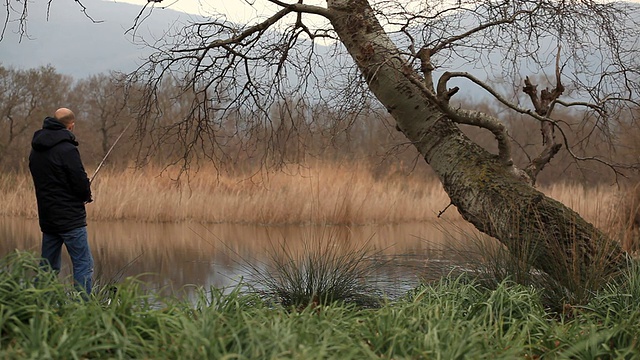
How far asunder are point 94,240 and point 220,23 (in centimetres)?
699

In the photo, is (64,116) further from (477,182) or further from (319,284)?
(477,182)

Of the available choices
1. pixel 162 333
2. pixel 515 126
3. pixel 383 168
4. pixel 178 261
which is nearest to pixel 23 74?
pixel 383 168

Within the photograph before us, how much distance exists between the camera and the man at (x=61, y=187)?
5.46m

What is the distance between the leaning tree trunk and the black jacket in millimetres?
2244

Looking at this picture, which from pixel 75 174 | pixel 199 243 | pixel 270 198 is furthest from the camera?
pixel 270 198

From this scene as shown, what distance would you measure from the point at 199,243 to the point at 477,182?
25.8 ft

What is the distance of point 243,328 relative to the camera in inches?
123

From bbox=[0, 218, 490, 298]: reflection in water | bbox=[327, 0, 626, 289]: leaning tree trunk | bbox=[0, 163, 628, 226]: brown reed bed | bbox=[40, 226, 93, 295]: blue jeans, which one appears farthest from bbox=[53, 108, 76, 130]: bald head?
bbox=[0, 163, 628, 226]: brown reed bed

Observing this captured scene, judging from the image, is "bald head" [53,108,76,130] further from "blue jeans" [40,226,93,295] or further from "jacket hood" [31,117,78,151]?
"blue jeans" [40,226,93,295]

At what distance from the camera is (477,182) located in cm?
582

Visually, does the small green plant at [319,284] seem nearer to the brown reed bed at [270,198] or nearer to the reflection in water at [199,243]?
the reflection in water at [199,243]

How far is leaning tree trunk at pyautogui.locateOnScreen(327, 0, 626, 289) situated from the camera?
557 cm

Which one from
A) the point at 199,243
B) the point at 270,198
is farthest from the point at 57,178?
the point at 270,198

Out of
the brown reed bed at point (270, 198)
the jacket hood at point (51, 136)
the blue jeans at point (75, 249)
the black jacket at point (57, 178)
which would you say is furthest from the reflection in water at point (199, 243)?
the jacket hood at point (51, 136)
